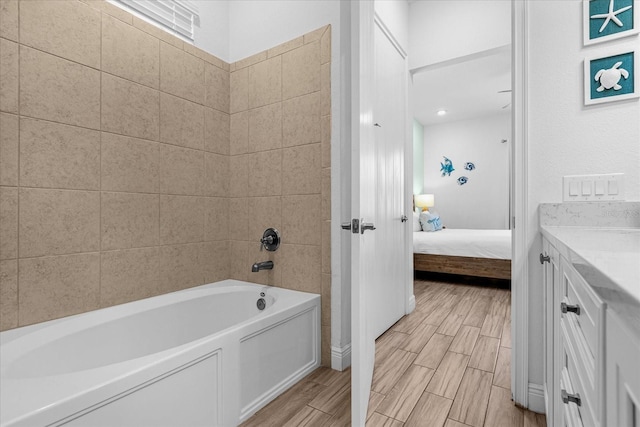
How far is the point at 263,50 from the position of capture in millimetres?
2256

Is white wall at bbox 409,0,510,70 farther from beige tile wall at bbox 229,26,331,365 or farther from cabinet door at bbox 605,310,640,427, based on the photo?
cabinet door at bbox 605,310,640,427

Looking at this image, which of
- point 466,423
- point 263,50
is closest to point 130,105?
point 263,50

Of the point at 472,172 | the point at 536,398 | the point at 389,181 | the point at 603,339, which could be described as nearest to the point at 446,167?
the point at 472,172

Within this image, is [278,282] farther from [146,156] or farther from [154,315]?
[146,156]

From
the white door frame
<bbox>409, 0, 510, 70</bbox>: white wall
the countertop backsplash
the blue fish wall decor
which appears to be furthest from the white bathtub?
the blue fish wall decor

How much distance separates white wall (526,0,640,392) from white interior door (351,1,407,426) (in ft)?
2.45

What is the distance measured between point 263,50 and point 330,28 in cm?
55

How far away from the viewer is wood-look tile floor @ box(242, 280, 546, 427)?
1.45m

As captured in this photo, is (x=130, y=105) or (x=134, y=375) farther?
(x=130, y=105)

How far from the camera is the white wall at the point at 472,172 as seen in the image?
6.20m

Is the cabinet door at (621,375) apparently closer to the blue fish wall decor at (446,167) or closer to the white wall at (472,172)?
the white wall at (472,172)

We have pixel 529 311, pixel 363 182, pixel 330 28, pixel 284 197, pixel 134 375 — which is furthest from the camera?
pixel 284 197

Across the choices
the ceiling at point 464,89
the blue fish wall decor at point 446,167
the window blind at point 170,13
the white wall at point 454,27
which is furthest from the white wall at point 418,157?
the window blind at point 170,13

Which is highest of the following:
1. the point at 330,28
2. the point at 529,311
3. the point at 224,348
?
the point at 330,28
